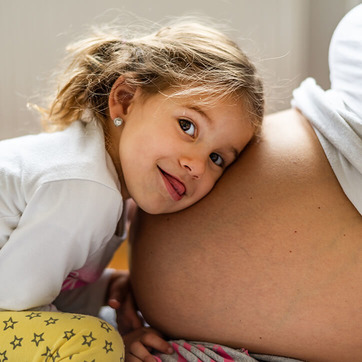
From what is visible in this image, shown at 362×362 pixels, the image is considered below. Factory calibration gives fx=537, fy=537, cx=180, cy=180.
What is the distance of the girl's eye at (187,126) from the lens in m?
0.95

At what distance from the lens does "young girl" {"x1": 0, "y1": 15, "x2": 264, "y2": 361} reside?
86cm

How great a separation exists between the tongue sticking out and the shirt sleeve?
122mm

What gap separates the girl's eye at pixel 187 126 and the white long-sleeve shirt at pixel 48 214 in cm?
15

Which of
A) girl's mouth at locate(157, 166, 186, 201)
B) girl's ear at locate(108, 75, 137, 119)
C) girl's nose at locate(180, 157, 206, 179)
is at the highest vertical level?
girl's ear at locate(108, 75, 137, 119)

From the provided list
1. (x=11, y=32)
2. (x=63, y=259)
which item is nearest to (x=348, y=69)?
(x=63, y=259)

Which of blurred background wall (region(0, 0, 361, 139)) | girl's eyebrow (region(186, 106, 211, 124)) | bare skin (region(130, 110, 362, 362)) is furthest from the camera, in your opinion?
blurred background wall (region(0, 0, 361, 139))

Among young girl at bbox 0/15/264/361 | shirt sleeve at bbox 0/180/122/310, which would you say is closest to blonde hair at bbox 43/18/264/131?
young girl at bbox 0/15/264/361

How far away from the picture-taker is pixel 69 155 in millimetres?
917

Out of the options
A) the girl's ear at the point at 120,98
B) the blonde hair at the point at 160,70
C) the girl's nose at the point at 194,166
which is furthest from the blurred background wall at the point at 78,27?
the girl's nose at the point at 194,166

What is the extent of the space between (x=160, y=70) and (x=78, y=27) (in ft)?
2.84

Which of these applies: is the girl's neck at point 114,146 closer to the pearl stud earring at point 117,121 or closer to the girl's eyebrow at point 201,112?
the pearl stud earring at point 117,121

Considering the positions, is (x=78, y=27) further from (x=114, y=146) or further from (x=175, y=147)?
(x=175, y=147)

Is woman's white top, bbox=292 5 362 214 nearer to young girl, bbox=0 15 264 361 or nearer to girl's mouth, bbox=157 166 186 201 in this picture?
young girl, bbox=0 15 264 361

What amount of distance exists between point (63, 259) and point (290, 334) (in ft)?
1.28
